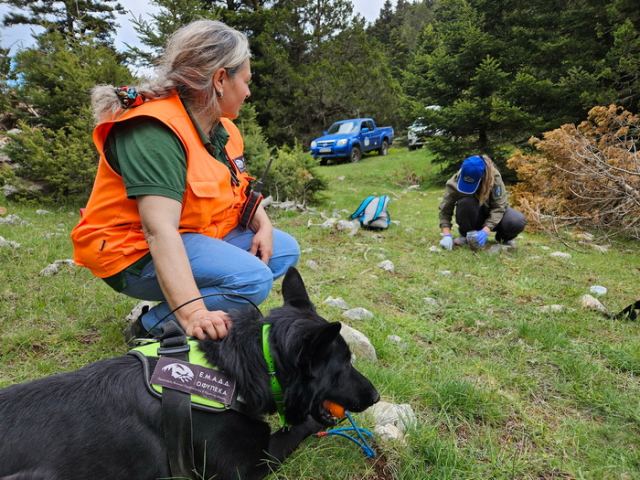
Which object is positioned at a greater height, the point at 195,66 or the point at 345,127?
the point at 195,66

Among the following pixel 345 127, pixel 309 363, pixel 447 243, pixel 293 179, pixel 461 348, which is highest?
pixel 345 127

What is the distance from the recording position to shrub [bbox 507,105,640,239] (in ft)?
16.4

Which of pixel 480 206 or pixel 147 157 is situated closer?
pixel 147 157

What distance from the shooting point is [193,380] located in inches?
58.8

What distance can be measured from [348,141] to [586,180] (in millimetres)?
11653

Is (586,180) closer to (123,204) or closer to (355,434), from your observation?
(355,434)

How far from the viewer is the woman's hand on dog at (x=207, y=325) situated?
64.9 inches

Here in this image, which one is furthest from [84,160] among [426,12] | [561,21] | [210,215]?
[426,12]

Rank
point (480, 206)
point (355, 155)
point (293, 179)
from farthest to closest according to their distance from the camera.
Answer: point (355, 155)
point (293, 179)
point (480, 206)

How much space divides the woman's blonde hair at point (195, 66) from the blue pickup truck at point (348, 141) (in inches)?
558

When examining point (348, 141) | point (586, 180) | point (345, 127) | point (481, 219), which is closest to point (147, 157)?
point (481, 219)

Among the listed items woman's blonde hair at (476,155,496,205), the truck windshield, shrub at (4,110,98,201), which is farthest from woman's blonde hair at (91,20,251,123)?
the truck windshield

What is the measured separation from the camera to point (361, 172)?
14.0m

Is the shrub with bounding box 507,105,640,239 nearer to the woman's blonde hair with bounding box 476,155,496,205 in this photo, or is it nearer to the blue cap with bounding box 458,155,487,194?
the woman's blonde hair with bounding box 476,155,496,205
